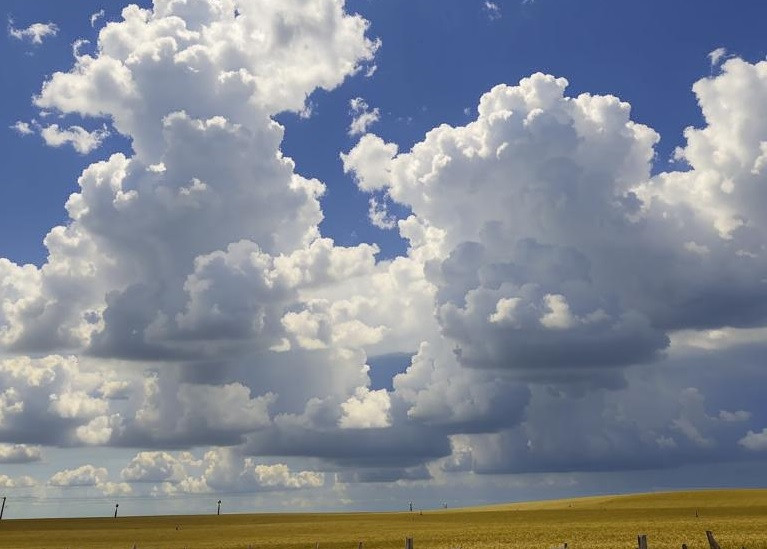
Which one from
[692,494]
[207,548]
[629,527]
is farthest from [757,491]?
[207,548]

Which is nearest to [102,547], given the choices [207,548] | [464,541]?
[207,548]

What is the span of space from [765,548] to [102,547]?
73.5 m

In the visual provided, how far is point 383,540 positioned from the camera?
295 ft

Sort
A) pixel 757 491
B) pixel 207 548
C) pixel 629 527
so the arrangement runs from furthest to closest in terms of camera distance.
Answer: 1. pixel 757 491
2. pixel 629 527
3. pixel 207 548

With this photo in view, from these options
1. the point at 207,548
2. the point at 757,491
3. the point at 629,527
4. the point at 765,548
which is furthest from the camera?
the point at 757,491

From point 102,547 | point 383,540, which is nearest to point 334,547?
point 383,540

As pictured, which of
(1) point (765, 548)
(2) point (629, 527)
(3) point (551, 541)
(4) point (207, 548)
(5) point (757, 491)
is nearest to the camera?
(1) point (765, 548)

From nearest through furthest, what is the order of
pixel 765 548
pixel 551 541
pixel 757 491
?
pixel 765 548, pixel 551 541, pixel 757 491

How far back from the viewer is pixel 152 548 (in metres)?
89.4

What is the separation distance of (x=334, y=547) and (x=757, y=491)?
144m

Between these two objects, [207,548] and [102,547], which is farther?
[102,547]

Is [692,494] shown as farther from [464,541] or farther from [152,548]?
[152,548]

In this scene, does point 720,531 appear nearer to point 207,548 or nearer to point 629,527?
point 629,527

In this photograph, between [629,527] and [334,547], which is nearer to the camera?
[334,547]
